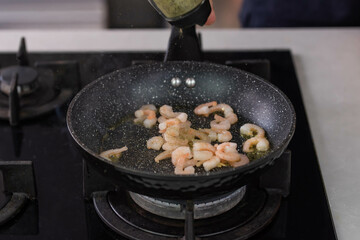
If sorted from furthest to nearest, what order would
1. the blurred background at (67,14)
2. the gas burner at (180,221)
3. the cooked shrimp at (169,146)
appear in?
the blurred background at (67,14)
the cooked shrimp at (169,146)
the gas burner at (180,221)

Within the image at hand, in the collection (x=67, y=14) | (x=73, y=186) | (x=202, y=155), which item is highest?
(x=202, y=155)

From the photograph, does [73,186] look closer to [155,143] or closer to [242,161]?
[155,143]

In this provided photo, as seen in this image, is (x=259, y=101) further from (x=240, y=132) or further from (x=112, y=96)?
(x=112, y=96)

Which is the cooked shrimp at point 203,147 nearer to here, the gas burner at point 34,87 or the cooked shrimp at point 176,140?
the cooked shrimp at point 176,140

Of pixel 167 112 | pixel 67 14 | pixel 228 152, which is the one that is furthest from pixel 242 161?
pixel 67 14

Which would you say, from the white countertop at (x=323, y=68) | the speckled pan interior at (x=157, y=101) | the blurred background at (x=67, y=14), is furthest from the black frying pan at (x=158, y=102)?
the blurred background at (x=67, y=14)

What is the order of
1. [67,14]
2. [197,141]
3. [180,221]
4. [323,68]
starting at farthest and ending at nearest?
1. [67,14]
2. [323,68]
3. [197,141]
4. [180,221]

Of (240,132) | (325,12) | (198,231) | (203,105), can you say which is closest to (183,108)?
(203,105)

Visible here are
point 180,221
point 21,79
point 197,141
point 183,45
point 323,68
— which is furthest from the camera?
point 323,68
